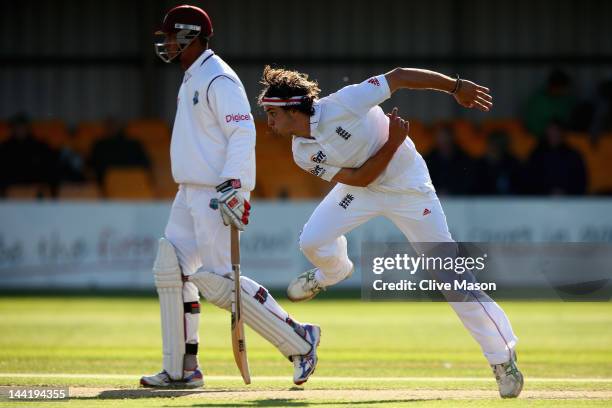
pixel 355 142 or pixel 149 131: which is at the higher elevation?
pixel 355 142

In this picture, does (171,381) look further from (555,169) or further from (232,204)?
(555,169)

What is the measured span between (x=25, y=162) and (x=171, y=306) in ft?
38.0

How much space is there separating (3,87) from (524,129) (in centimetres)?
1047

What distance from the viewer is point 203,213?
806 cm

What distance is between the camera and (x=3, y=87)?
2484 cm

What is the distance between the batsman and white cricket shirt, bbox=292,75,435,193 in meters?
0.44

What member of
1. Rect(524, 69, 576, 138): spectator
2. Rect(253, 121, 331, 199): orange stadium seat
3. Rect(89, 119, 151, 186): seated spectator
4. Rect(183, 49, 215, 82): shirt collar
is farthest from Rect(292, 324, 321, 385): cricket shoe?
Rect(524, 69, 576, 138): spectator

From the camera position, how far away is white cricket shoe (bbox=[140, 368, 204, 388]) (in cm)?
811

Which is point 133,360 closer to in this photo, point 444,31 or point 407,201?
point 407,201

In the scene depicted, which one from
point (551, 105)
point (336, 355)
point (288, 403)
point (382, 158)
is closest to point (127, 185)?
point (551, 105)

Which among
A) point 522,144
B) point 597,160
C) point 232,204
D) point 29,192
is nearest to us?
point 232,204

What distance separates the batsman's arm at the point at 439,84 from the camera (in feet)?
25.2

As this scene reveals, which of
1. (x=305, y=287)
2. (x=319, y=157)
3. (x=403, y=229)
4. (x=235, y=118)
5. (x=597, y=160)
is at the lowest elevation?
(x=597, y=160)

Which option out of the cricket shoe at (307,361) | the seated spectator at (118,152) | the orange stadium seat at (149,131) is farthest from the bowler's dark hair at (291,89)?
the orange stadium seat at (149,131)
